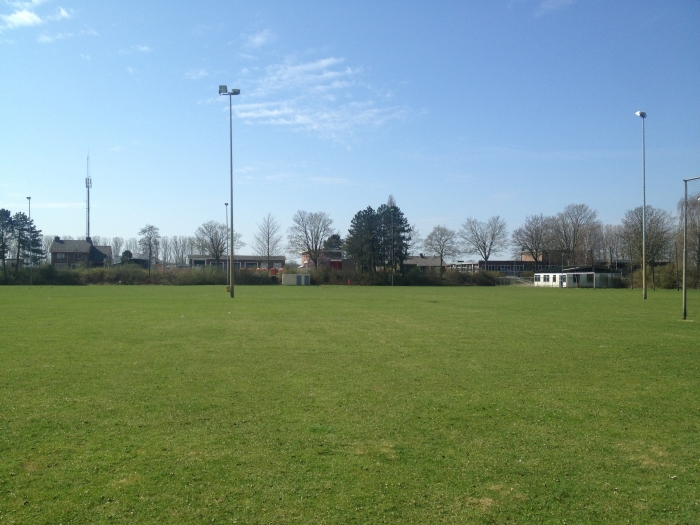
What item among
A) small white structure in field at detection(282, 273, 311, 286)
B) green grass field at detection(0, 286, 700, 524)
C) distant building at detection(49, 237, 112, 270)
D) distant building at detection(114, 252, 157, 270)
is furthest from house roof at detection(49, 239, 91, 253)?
green grass field at detection(0, 286, 700, 524)

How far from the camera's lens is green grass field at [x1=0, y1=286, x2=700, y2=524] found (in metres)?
4.98

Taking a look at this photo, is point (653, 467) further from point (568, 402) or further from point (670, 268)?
point (670, 268)

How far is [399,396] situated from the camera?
9234 millimetres

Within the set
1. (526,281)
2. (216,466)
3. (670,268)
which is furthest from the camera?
(526,281)

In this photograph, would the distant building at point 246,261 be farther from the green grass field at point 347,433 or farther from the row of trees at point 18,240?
the green grass field at point 347,433

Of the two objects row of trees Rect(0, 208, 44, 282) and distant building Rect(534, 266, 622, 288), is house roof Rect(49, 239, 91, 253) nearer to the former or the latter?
row of trees Rect(0, 208, 44, 282)

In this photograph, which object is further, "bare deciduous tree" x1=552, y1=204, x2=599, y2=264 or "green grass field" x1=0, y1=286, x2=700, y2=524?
"bare deciduous tree" x1=552, y1=204, x2=599, y2=264

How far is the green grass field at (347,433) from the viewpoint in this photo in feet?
16.3

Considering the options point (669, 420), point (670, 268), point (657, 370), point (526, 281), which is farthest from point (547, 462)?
point (526, 281)

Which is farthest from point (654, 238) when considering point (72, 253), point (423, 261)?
point (72, 253)

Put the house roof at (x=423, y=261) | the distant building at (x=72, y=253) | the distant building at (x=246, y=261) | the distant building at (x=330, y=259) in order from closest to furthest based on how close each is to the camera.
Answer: the distant building at (x=330, y=259) < the distant building at (x=72, y=253) < the distant building at (x=246, y=261) < the house roof at (x=423, y=261)

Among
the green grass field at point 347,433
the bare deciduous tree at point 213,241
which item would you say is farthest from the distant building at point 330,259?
the green grass field at point 347,433

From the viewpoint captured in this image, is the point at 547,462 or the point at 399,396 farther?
the point at 399,396

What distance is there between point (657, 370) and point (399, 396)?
6.68 metres
